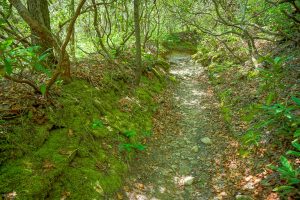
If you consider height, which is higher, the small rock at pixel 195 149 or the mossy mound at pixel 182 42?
the mossy mound at pixel 182 42

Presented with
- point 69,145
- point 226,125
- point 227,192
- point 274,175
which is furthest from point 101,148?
point 226,125

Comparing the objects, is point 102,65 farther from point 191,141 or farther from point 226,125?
point 226,125

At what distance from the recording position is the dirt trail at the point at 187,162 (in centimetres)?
493

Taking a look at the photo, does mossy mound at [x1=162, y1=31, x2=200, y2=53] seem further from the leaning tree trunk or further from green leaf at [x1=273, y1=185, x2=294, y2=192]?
green leaf at [x1=273, y1=185, x2=294, y2=192]

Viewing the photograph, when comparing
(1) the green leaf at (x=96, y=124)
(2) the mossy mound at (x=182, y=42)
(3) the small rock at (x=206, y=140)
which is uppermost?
(2) the mossy mound at (x=182, y=42)

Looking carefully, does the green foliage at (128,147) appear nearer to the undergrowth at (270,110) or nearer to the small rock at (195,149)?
the small rock at (195,149)

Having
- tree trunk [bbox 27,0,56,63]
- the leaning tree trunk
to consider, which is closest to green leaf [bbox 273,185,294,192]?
the leaning tree trunk

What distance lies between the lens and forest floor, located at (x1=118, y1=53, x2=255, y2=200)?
4.90m

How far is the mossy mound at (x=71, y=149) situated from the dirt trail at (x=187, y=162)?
0.50 metres

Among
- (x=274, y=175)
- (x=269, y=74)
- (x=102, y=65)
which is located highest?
(x=102, y=65)

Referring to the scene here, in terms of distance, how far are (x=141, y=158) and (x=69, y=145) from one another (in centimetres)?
197

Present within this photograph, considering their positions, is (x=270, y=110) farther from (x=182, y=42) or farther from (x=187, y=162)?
(x=182, y=42)

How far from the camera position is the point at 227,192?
474 cm

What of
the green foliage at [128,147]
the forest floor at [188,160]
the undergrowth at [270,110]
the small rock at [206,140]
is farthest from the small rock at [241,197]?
the small rock at [206,140]
